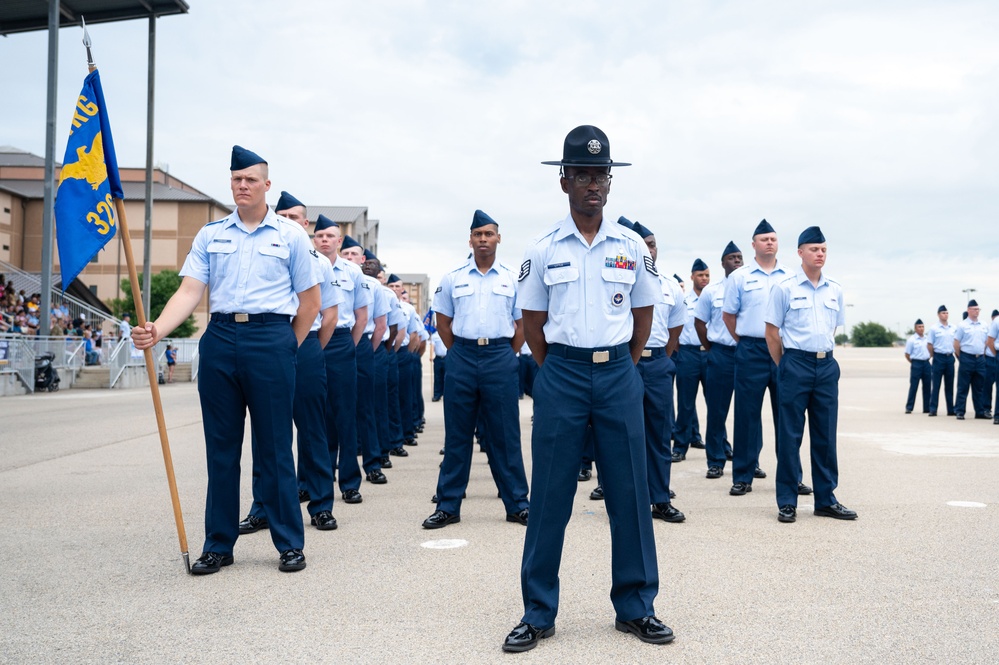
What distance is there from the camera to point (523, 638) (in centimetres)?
391

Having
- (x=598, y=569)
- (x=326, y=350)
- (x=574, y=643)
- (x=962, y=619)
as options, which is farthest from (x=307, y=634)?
(x=326, y=350)

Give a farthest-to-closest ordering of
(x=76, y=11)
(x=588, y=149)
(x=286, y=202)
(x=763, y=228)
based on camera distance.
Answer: (x=76, y=11), (x=763, y=228), (x=286, y=202), (x=588, y=149)

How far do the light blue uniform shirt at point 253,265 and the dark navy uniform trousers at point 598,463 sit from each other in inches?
79.0

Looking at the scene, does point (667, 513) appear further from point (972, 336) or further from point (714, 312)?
point (972, 336)

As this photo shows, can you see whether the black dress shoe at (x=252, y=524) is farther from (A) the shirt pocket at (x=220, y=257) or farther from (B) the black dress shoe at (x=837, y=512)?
(B) the black dress shoe at (x=837, y=512)

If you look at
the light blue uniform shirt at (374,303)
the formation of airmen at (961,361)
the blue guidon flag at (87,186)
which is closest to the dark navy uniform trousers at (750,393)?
the light blue uniform shirt at (374,303)

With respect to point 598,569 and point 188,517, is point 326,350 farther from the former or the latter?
point 598,569

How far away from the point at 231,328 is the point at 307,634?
6.52 feet

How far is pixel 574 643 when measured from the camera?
13.1 ft

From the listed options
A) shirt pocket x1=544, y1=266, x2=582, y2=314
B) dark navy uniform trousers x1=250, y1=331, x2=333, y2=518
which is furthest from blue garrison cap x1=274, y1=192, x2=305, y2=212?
shirt pocket x1=544, y1=266, x2=582, y2=314

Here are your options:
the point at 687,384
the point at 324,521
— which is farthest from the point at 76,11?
the point at 324,521

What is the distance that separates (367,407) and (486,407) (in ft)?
7.63

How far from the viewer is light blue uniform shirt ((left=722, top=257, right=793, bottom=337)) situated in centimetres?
855

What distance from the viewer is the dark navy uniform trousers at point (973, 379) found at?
18.0m
